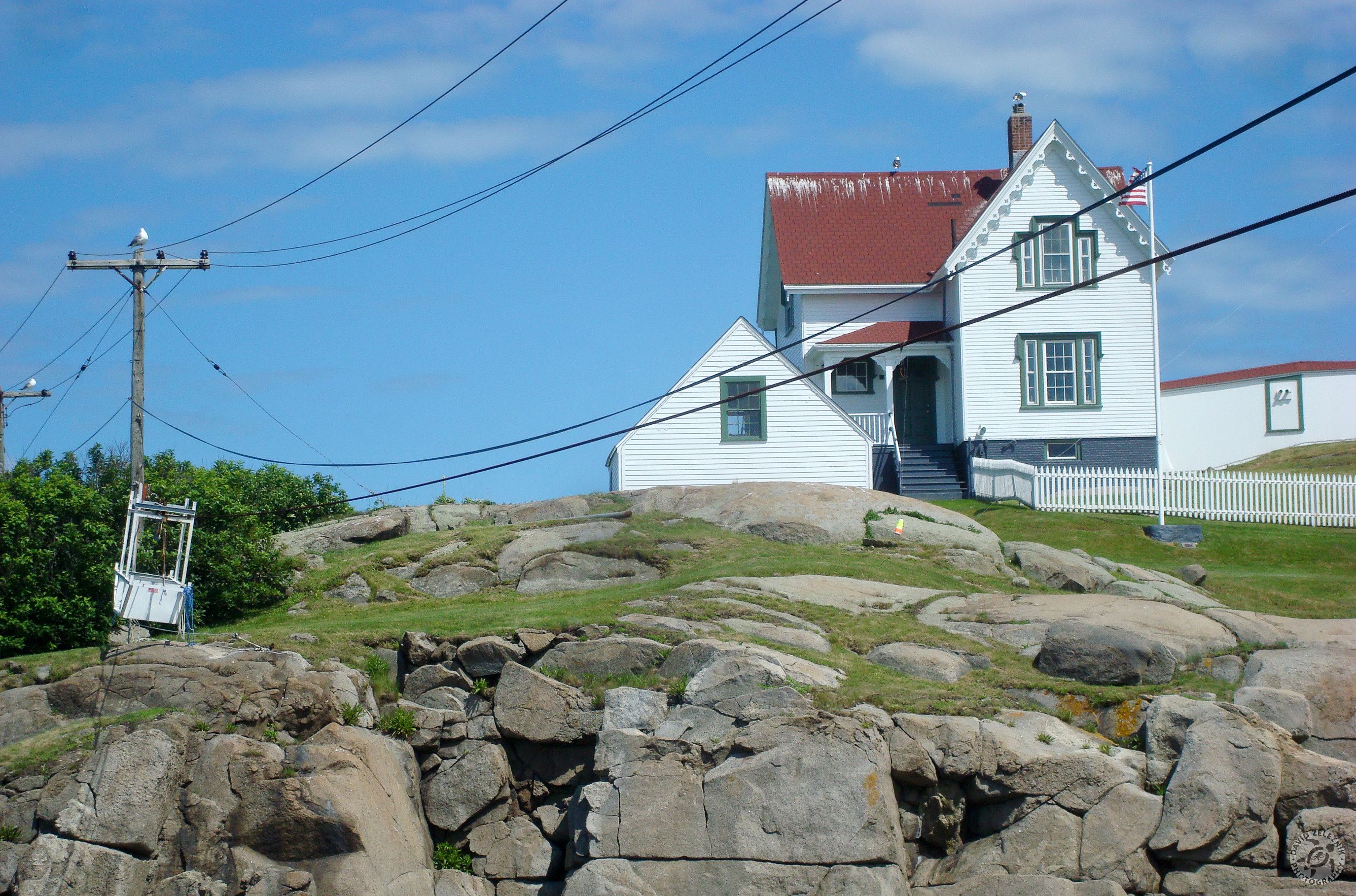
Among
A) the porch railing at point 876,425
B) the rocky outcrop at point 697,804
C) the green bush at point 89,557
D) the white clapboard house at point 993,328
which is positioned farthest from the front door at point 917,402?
the rocky outcrop at point 697,804

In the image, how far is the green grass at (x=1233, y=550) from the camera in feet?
77.2

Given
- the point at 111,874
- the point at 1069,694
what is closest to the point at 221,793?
the point at 111,874

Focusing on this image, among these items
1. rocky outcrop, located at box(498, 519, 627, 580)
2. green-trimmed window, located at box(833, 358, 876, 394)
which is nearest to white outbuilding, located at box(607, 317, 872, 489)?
rocky outcrop, located at box(498, 519, 627, 580)

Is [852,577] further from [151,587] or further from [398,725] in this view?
[151,587]

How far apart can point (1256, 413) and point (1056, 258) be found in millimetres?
18436

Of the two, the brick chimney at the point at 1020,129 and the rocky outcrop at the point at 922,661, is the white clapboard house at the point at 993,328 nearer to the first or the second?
the brick chimney at the point at 1020,129

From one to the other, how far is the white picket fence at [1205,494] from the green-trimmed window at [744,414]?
7.49 m

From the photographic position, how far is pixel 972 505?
3297 centimetres

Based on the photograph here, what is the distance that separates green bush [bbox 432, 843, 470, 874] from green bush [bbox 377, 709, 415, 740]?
4.37 ft

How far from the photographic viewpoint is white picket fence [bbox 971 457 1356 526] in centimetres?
3156

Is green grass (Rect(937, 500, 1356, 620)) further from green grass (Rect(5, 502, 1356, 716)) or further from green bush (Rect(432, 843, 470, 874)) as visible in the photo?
green bush (Rect(432, 843, 470, 874))

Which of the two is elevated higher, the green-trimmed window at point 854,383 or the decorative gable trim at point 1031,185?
the decorative gable trim at point 1031,185

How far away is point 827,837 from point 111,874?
7.29 meters

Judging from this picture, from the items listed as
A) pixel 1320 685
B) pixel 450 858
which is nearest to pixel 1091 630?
pixel 1320 685
